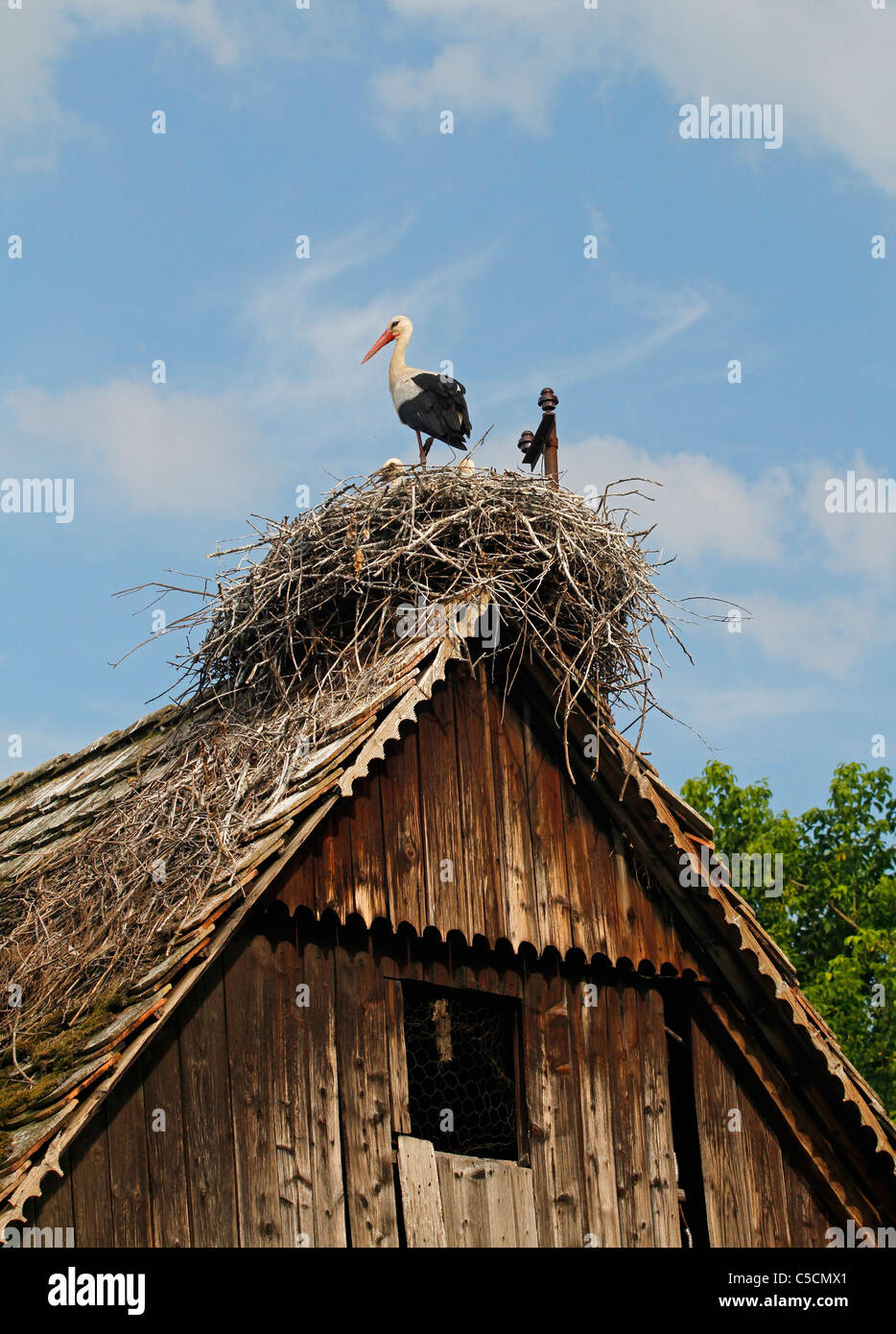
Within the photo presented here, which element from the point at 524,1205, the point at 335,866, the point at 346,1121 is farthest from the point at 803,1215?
the point at 335,866

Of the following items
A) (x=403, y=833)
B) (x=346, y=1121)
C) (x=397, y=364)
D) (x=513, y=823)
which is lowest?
(x=346, y=1121)

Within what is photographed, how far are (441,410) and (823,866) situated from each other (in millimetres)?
17684

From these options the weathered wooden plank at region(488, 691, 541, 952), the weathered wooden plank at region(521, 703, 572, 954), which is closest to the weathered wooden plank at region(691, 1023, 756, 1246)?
the weathered wooden plank at region(521, 703, 572, 954)

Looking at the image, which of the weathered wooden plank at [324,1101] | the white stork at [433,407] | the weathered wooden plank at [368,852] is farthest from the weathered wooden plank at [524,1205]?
the white stork at [433,407]

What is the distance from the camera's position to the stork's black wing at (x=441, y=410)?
37.0 ft

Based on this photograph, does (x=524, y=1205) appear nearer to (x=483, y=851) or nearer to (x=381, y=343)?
(x=483, y=851)

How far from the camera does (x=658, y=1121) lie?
8891mm

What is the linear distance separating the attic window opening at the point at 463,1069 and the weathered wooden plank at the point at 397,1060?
0.16 m

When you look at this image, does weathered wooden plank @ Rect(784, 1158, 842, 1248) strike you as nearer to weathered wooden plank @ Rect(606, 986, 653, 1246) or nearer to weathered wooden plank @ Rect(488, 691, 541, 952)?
weathered wooden plank @ Rect(606, 986, 653, 1246)

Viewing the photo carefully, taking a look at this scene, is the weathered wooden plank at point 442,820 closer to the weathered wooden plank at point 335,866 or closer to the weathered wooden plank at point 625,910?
the weathered wooden plank at point 335,866

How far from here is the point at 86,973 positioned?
732 centimetres

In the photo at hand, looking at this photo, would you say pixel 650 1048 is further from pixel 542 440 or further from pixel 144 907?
pixel 542 440
